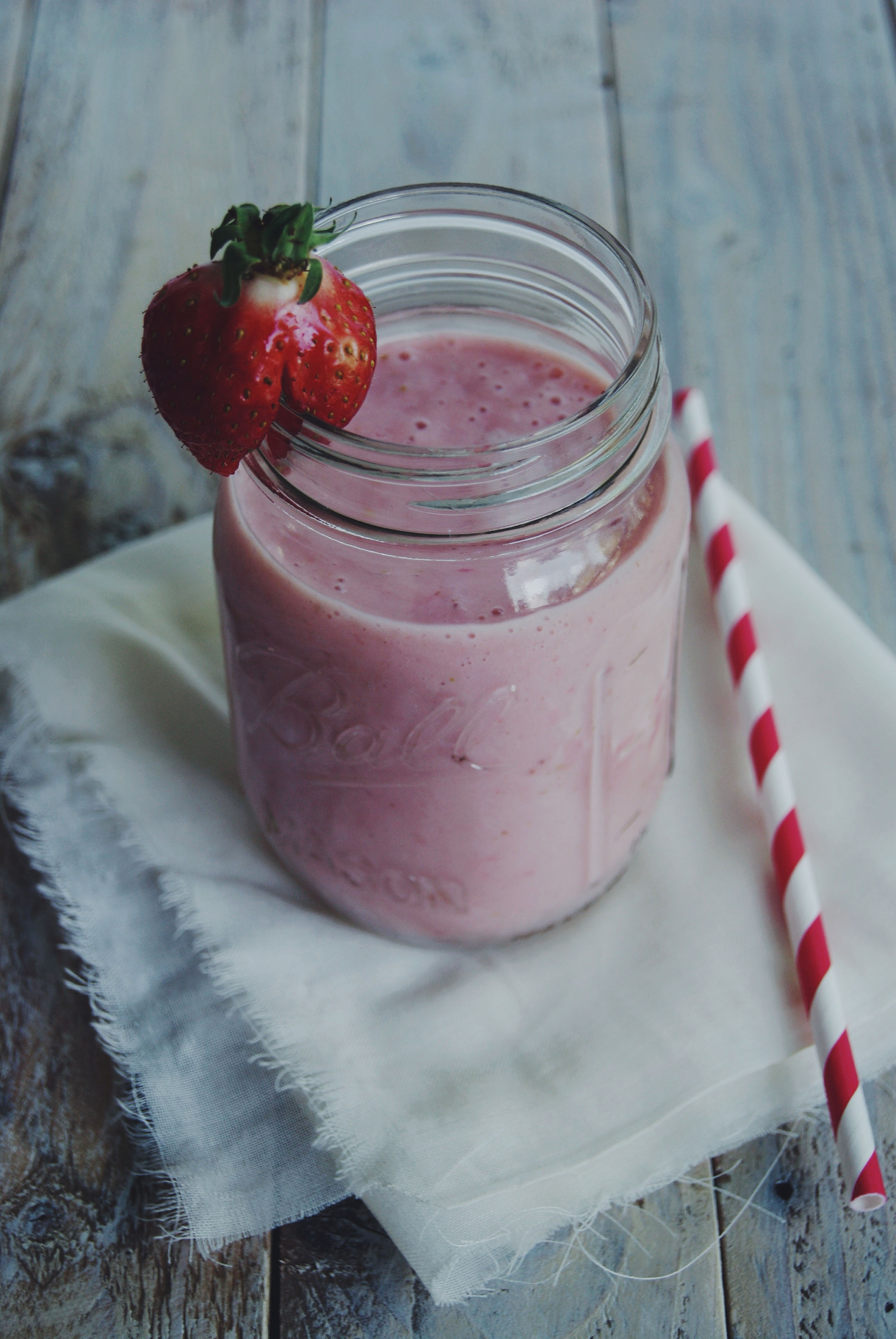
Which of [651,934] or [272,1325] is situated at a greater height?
[651,934]

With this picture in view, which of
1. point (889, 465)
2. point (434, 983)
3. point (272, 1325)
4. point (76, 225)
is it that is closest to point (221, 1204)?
point (272, 1325)

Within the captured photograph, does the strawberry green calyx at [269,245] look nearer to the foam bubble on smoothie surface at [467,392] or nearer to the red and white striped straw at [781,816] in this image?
the foam bubble on smoothie surface at [467,392]

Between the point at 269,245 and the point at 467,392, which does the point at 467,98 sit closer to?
the point at 467,392

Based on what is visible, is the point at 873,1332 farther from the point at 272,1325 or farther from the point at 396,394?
the point at 396,394

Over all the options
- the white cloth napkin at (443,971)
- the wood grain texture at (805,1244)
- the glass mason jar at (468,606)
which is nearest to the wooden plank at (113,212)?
the white cloth napkin at (443,971)

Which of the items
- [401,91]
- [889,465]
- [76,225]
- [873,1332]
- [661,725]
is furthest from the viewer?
[401,91]

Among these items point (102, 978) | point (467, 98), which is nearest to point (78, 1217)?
point (102, 978)
